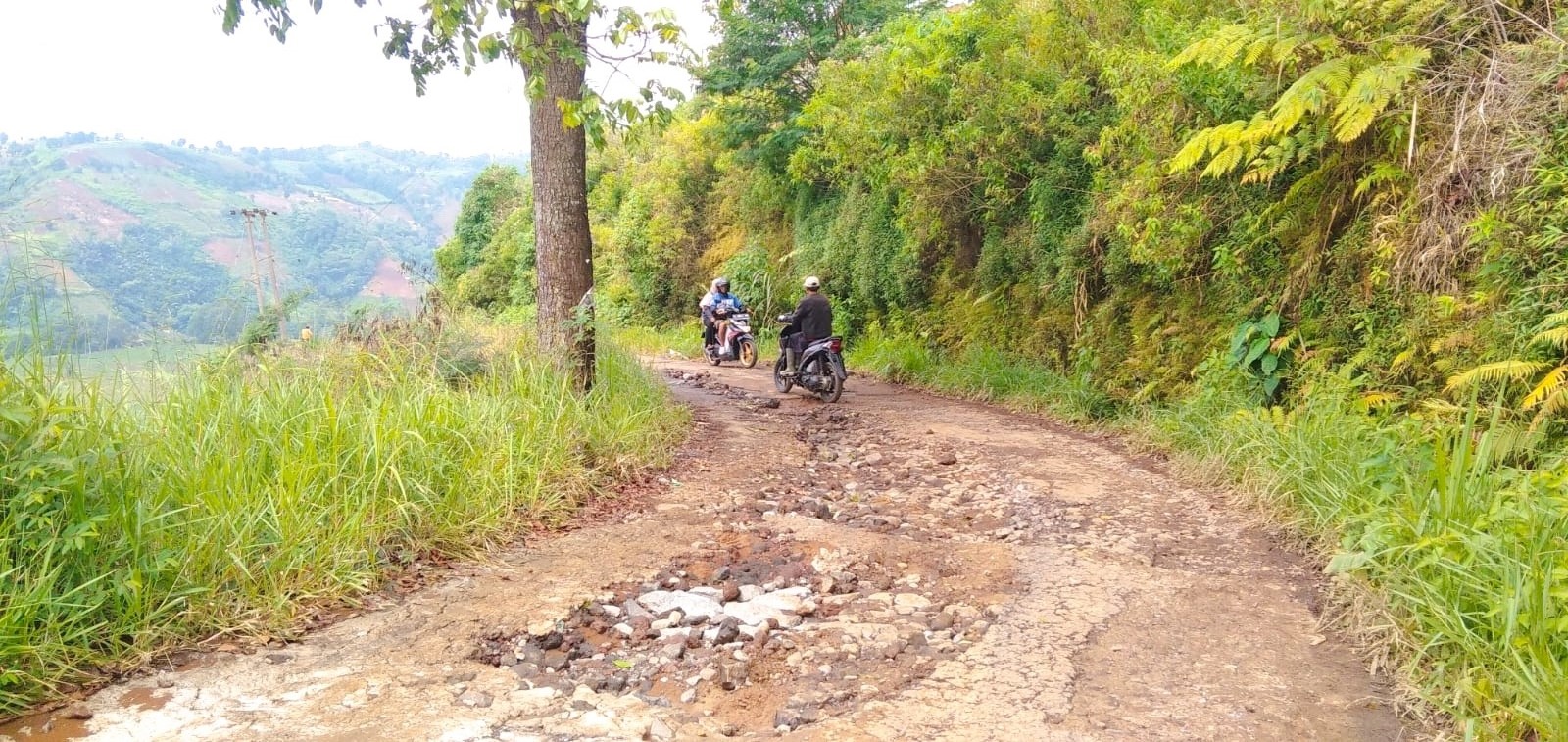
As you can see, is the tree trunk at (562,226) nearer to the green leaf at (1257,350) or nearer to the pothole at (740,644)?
the pothole at (740,644)

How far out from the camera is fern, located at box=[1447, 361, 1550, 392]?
4440 mm

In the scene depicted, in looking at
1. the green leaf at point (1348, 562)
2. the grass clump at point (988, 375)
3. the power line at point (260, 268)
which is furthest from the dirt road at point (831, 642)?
the grass clump at point (988, 375)

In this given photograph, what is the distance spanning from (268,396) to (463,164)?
3741 cm

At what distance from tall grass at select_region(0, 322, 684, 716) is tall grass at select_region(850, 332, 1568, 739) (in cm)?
401

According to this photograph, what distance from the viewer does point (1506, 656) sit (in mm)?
2867

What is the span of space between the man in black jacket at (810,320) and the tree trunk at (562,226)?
12.1 ft

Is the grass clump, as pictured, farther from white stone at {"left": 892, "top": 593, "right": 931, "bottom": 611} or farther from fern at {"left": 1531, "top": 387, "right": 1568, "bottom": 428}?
white stone at {"left": 892, "top": 593, "right": 931, "bottom": 611}

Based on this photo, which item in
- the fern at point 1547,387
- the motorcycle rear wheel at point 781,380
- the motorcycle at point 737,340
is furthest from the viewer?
the motorcycle at point 737,340

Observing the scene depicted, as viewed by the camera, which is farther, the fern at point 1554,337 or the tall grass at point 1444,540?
the fern at point 1554,337

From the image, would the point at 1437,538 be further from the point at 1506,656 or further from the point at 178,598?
the point at 178,598

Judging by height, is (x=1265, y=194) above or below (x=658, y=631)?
above

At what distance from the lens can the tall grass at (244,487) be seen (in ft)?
10.3

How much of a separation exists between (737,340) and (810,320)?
4695 mm

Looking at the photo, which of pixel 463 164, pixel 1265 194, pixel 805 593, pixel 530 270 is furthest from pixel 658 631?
pixel 463 164
